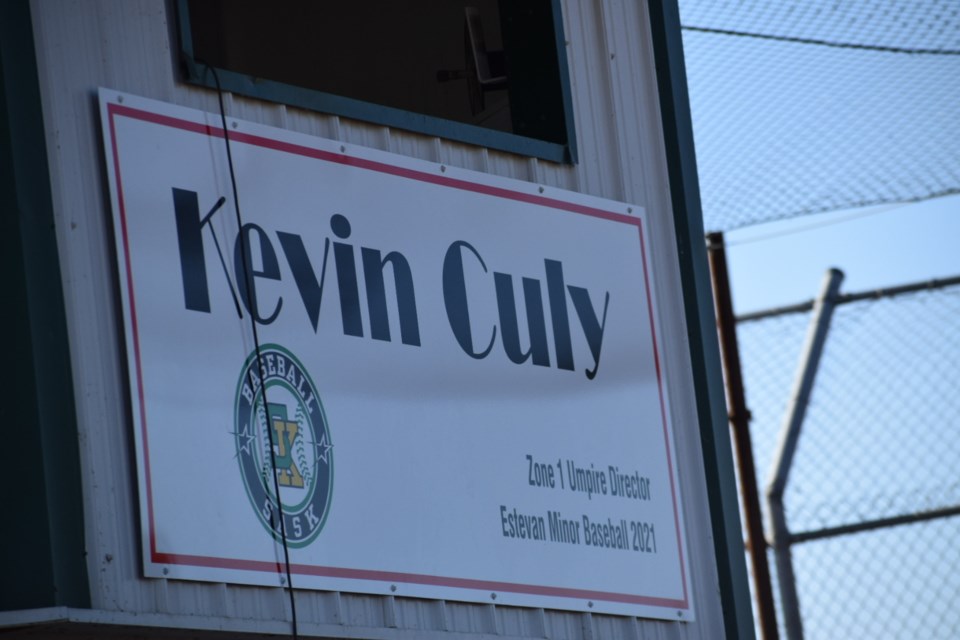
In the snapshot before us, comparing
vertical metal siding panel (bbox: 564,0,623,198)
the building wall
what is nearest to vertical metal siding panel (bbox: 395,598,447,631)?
the building wall

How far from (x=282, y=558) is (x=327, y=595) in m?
0.20

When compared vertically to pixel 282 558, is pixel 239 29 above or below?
above

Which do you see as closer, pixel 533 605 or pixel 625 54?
pixel 533 605

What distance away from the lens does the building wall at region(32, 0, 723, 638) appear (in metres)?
4.17

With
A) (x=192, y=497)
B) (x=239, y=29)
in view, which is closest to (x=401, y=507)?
(x=192, y=497)

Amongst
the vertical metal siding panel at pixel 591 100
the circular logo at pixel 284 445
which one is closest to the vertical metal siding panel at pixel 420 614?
the circular logo at pixel 284 445

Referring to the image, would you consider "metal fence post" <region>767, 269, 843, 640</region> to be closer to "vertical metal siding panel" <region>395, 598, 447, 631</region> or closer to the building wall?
the building wall

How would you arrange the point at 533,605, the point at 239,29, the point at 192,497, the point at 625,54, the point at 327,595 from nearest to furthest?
the point at 192,497
the point at 327,595
the point at 533,605
the point at 625,54
the point at 239,29

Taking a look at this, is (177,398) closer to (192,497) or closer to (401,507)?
(192,497)

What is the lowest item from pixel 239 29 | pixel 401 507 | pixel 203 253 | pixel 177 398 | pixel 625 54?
pixel 401 507

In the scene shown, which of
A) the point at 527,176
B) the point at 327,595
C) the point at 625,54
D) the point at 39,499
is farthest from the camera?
the point at 625,54

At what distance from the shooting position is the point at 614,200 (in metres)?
5.97

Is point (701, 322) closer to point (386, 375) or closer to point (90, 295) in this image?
point (386, 375)

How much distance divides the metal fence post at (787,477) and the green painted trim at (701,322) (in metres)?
0.54
